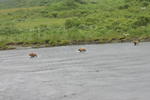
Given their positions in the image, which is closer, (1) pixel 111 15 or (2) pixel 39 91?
(2) pixel 39 91

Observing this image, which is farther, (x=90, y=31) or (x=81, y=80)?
(x=90, y=31)

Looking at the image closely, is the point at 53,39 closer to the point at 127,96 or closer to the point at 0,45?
the point at 0,45

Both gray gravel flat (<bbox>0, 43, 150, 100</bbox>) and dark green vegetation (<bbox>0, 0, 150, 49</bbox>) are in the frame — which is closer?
gray gravel flat (<bbox>0, 43, 150, 100</bbox>)

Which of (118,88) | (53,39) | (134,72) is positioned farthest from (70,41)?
(118,88)

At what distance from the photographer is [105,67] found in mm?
47219

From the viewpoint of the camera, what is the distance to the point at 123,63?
1965 inches

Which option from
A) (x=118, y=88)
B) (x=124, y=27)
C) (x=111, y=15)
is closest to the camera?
(x=118, y=88)

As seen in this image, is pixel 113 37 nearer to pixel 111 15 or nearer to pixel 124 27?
pixel 124 27

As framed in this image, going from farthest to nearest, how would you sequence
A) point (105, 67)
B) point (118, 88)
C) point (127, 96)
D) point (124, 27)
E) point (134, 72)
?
point (124, 27), point (105, 67), point (134, 72), point (118, 88), point (127, 96)

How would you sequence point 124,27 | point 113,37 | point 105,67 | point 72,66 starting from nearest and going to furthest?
point 105,67 → point 72,66 → point 113,37 → point 124,27

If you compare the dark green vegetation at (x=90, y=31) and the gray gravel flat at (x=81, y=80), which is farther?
the dark green vegetation at (x=90, y=31)

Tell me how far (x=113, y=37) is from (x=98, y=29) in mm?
11167

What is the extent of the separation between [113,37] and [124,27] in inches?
385

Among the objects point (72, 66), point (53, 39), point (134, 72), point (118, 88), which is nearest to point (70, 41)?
point (53, 39)
